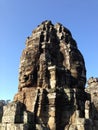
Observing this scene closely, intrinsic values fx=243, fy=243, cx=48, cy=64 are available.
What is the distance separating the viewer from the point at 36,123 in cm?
1839

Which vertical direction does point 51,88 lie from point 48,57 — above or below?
below

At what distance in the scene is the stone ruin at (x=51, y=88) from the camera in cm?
1820

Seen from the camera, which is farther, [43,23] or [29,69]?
[43,23]

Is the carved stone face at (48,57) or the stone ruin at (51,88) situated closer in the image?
the stone ruin at (51,88)

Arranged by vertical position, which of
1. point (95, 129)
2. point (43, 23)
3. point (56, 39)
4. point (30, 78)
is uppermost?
point (43, 23)

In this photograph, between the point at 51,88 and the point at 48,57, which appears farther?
the point at 48,57

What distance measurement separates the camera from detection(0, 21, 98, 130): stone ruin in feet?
59.7

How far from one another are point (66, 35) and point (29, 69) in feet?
18.8

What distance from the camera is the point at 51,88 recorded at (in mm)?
19969

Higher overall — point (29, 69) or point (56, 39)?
point (56, 39)

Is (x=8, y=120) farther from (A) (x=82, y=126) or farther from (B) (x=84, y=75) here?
(B) (x=84, y=75)

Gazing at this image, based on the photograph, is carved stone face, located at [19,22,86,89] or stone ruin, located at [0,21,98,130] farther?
carved stone face, located at [19,22,86,89]

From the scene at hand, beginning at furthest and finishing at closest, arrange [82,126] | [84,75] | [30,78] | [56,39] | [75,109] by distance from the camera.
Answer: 1. [56,39]
2. [84,75]
3. [30,78]
4. [75,109]
5. [82,126]

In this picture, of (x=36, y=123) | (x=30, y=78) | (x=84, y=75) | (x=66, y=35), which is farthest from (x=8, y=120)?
(x=66, y=35)
